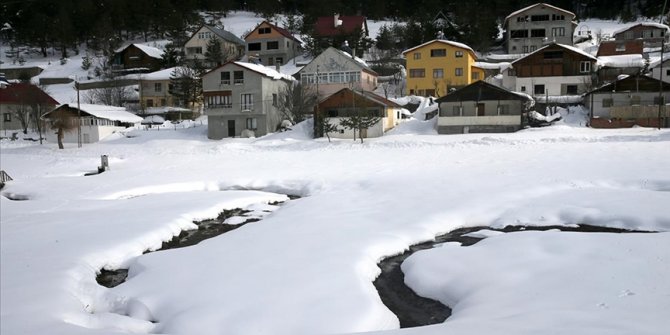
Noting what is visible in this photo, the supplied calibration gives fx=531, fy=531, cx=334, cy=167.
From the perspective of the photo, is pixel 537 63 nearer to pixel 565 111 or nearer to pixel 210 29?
pixel 565 111

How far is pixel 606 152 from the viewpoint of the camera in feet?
92.3

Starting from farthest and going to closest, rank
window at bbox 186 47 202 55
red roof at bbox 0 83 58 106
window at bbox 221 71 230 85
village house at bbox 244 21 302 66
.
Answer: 1. window at bbox 186 47 202 55
2. village house at bbox 244 21 302 66
3. red roof at bbox 0 83 58 106
4. window at bbox 221 71 230 85

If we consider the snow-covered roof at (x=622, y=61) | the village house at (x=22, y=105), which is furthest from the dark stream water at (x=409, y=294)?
the village house at (x=22, y=105)

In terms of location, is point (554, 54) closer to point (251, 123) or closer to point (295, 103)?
point (295, 103)

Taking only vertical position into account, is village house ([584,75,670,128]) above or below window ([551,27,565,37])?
below

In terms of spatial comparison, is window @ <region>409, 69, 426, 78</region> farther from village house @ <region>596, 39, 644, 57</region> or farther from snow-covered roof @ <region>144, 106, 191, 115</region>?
snow-covered roof @ <region>144, 106, 191, 115</region>

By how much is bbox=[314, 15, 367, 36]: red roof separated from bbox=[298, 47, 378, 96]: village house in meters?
22.6

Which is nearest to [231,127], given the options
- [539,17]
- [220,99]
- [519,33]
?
[220,99]

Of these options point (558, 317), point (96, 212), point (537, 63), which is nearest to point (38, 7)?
point (537, 63)

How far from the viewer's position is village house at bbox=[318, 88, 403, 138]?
1729 inches

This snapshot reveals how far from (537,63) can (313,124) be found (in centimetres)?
2392

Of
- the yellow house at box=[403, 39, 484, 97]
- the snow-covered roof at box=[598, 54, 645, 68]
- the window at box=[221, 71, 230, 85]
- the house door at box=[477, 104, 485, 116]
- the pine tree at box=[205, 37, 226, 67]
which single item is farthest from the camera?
the pine tree at box=[205, 37, 226, 67]

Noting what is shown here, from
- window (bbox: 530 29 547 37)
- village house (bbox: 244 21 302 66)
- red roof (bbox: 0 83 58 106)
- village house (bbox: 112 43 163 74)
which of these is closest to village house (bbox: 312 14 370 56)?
village house (bbox: 244 21 302 66)

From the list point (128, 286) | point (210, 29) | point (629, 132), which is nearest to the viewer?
point (128, 286)
